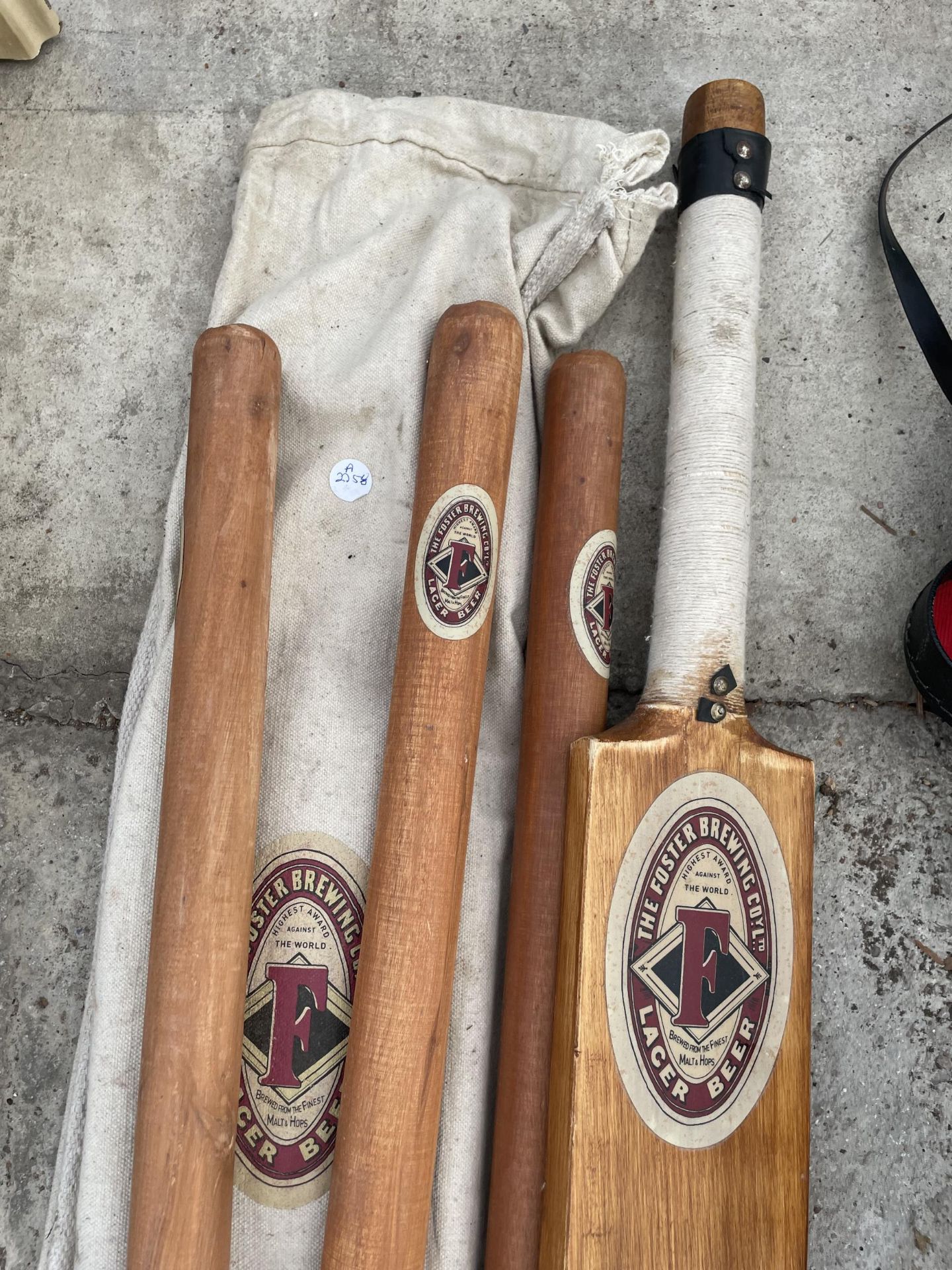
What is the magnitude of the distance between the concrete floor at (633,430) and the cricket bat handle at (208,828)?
30cm

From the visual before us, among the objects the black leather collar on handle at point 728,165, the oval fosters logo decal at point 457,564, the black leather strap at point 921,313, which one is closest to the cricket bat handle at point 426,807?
the oval fosters logo decal at point 457,564

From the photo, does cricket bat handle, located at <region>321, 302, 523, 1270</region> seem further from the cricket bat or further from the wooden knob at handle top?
the wooden knob at handle top

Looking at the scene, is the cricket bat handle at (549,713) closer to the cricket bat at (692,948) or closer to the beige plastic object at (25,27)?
the cricket bat at (692,948)

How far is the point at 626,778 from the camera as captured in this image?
3.58ft

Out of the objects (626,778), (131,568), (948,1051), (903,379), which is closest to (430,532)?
(626,778)

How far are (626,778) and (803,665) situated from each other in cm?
41

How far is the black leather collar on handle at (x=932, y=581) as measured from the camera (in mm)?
1213

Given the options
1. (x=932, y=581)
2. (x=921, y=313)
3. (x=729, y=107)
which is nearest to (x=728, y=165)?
(x=729, y=107)

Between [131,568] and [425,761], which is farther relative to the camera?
[131,568]

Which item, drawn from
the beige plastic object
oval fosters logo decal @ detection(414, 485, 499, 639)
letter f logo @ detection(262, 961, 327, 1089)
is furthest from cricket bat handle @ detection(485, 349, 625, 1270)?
the beige plastic object

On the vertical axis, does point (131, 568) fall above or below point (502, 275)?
below

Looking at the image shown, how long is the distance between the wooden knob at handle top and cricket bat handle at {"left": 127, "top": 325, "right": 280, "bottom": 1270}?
69cm

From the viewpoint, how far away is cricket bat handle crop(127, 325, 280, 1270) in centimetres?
97

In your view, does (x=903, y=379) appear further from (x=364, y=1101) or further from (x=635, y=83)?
(x=364, y=1101)
